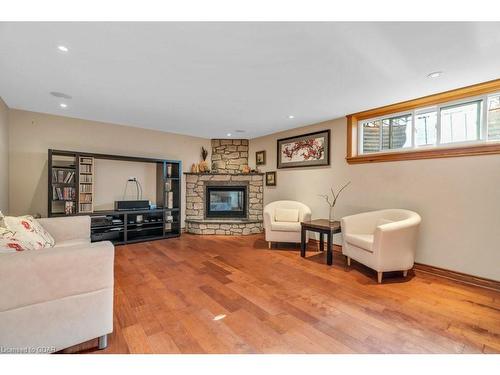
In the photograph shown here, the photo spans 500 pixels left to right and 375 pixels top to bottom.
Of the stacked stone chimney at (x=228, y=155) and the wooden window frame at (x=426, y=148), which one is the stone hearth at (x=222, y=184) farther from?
the wooden window frame at (x=426, y=148)

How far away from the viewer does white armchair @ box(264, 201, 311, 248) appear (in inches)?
153

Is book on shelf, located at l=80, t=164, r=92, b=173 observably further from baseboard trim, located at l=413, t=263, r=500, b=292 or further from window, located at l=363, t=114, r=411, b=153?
baseboard trim, located at l=413, t=263, r=500, b=292

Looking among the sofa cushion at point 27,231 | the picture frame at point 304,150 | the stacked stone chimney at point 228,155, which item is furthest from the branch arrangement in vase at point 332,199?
the sofa cushion at point 27,231

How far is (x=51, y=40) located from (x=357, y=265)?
408 centimetres

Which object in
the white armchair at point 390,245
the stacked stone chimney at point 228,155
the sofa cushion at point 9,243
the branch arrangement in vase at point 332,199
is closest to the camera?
the sofa cushion at point 9,243

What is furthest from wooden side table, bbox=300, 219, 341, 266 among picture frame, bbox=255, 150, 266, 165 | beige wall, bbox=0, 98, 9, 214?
beige wall, bbox=0, 98, 9, 214

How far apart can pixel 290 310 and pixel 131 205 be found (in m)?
3.50

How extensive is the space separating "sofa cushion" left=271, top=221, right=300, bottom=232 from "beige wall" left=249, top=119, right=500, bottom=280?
767 millimetres

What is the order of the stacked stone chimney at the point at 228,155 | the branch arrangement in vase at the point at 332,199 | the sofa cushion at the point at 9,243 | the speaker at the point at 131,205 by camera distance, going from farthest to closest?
1. the stacked stone chimney at the point at 228,155
2. the speaker at the point at 131,205
3. the branch arrangement in vase at the point at 332,199
4. the sofa cushion at the point at 9,243

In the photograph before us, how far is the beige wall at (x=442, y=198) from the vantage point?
8.18ft

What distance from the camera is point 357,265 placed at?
314 cm

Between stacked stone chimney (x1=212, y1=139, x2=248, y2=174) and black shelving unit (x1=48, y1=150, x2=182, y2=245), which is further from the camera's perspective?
stacked stone chimney (x1=212, y1=139, x2=248, y2=174)

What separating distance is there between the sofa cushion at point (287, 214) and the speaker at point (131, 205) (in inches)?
101
